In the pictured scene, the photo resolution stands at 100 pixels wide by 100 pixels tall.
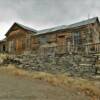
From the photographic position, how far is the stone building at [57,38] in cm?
1994

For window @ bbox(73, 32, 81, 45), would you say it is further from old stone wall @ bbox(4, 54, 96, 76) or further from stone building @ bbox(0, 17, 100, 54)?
old stone wall @ bbox(4, 54, 96, 76)

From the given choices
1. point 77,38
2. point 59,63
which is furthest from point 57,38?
point 59,63

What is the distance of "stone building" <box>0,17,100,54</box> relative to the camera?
19.9 m

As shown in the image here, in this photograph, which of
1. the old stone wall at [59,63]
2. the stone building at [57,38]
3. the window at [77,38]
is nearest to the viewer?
the old stone wall at [59,63]

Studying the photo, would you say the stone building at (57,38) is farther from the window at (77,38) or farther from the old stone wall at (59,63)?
the old stone wall at (59,63)

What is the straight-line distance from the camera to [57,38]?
79.6 feet

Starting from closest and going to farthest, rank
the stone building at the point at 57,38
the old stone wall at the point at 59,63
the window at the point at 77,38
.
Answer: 1. the old stone wall at the point at 59,63
2. the stone building at the point at 57,38
3. the window at the point at 77,38

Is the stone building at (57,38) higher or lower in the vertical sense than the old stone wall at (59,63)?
higher

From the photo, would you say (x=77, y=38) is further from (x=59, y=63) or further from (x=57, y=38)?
(x=59, y=63)

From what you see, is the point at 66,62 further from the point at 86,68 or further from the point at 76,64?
the point at 86,68

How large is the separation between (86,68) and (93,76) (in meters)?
0.96

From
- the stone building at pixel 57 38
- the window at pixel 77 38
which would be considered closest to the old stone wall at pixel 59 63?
the stone building at pixel 57 38

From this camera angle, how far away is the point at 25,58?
64.2ft

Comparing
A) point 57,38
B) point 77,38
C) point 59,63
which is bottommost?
point 59,63
